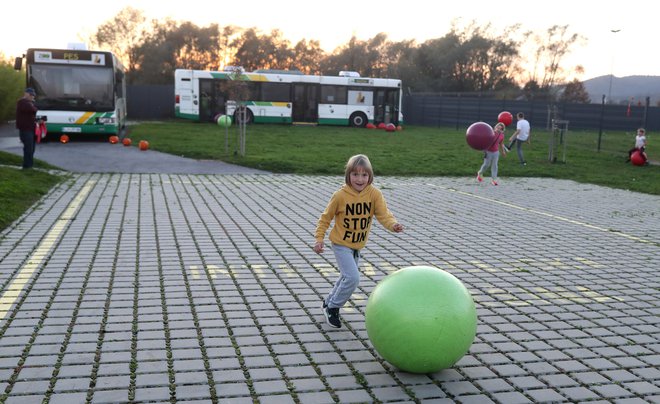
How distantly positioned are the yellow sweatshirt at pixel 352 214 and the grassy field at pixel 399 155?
1272 centimetres

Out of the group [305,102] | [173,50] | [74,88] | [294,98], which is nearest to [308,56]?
[173,50]

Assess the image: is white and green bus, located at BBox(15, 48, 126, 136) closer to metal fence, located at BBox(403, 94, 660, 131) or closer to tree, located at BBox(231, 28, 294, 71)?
metal fence, located at BBox(403, 94, 660, 131)

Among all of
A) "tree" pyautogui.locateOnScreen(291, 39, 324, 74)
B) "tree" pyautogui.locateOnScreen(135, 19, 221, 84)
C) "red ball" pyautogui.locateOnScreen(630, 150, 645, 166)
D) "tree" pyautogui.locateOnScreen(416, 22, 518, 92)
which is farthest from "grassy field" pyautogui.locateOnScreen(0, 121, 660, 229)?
"tree" pyautogui.locateOnScreen(291, 39, 324, 74)

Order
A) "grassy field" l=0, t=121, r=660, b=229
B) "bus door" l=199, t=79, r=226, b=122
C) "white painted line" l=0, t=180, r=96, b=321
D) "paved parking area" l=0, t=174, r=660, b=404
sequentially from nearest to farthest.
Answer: "paved parking area" l=0, t=174, r=660, b=404 → "white painted line" l=0, t=180, r=96, b=321 → "grassy field" l=0, t=121, r=660, b=229 → "bus door" l=199, t=79, r=226, b=122

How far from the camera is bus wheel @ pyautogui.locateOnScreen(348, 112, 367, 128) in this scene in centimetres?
4206

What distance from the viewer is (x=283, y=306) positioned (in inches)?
236

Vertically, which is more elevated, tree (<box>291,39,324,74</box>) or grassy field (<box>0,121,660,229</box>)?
tree (<box>291,39,324,74</box>)

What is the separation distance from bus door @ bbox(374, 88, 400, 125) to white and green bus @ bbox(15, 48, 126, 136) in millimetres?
20788

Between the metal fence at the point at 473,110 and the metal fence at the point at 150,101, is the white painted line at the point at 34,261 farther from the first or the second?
the metal fence at the point at 150,101

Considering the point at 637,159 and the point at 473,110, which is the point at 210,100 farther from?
the point at 637,159

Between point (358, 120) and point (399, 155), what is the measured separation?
19.3 metres

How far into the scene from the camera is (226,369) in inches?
179

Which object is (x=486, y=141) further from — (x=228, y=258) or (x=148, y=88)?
(x=148, y=88)

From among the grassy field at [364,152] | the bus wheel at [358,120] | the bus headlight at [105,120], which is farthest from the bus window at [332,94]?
the bus headlight at [105,120]
